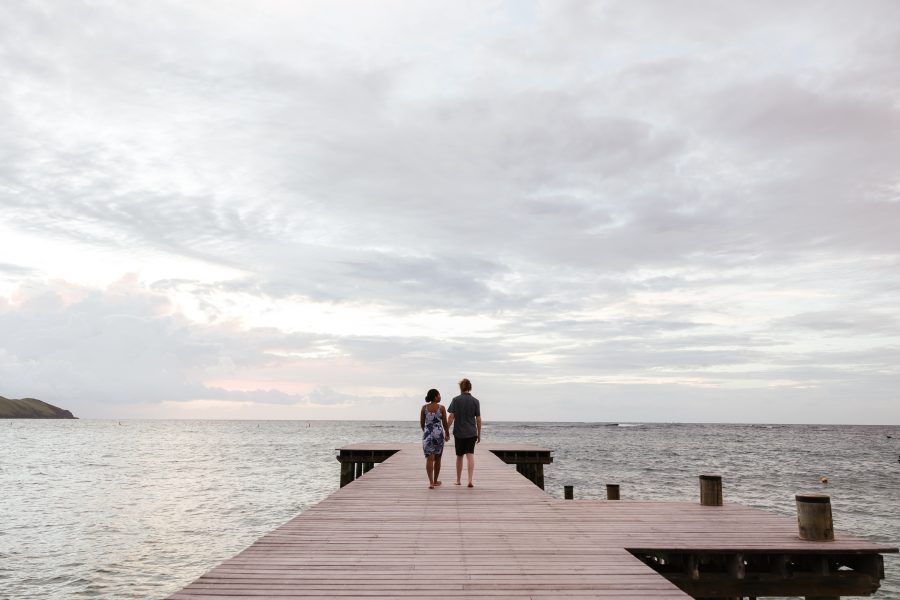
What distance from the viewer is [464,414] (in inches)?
536

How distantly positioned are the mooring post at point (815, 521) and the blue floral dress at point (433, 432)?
6793mm

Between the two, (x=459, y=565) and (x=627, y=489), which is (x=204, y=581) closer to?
(x=459, y=565)

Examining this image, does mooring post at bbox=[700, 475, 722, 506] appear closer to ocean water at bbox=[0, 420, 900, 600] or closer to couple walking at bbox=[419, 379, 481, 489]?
couple walking at bbox=[419, 379, 481, 489]

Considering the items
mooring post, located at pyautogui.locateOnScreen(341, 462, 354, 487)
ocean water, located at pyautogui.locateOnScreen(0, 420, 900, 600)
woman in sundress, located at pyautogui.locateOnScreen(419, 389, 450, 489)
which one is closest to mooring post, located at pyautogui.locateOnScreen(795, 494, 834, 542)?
woman in sundress, located at pyautogui.locateOnScreen(419, 389, 450, 489)

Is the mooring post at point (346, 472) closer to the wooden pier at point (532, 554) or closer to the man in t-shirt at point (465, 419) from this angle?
the man in t-shirt at point (465, 419)

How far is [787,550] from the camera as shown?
841 cm

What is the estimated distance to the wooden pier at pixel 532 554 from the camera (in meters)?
6.27

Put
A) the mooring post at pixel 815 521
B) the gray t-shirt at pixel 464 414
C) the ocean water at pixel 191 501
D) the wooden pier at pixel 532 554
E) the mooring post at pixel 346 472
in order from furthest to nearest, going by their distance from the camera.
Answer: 1. the mooring post at pixel 346 472
2. the ocean water at pixel 191 501
3. the gray t-shirt at pixel 464 414
4. the mooring post at pixel 815 521
5. the wooden pier at pixel 532 554

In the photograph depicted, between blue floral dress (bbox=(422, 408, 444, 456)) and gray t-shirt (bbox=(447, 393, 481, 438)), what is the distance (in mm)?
329

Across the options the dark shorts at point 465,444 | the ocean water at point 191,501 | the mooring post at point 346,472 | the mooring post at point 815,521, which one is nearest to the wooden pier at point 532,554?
the mooring post at point 815,521

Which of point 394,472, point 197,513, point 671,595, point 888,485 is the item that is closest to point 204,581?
point 671,595

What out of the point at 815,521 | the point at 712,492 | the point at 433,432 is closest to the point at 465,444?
the point at 433,432

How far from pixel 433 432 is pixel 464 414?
741 millimetres

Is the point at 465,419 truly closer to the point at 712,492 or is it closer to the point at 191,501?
the point at 712,492
